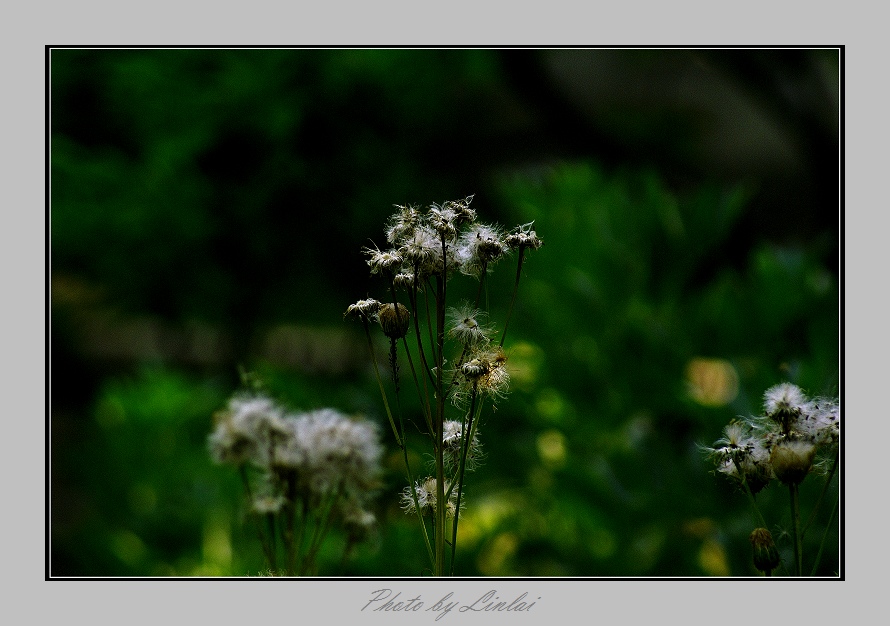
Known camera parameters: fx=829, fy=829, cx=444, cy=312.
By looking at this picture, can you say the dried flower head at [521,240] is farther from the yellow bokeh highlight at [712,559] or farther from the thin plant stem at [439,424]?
the yellow bokeh highlight at [712,559]

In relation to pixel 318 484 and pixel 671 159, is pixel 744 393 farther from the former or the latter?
pixel 671 159

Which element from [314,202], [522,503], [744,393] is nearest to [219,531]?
[522,503]

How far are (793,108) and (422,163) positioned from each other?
3.49 ft

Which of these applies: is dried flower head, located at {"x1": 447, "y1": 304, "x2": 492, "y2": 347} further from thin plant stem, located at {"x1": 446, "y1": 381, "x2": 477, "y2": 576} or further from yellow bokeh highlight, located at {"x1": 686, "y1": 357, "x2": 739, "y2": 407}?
yellow bokeh highlight, located at {"x1": 686, "y1": 357, "x2": 739, "y2": 407}

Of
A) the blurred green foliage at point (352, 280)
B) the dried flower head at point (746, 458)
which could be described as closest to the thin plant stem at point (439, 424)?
the dried flower head at point (746, 458)

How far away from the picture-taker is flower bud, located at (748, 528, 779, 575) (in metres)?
0.49

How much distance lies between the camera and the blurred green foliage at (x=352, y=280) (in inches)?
64.8

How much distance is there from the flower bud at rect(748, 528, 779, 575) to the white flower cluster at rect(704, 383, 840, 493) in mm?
30

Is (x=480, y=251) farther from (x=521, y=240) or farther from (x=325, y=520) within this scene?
(x=325, y=520)

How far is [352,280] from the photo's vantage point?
144cm

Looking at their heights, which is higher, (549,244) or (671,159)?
(671,159)
